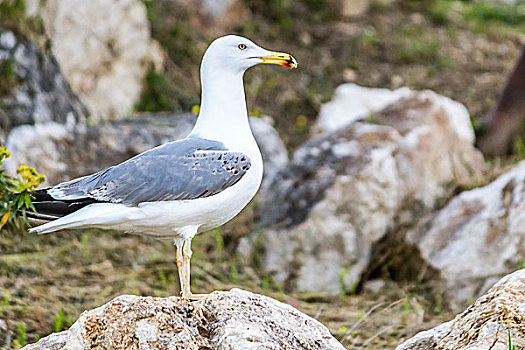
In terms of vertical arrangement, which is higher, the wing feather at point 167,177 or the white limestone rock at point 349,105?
the wing feather at point 167,177

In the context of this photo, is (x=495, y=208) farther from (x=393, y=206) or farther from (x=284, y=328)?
(x=284, y=328)

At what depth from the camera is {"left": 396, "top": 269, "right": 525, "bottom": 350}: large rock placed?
2.54 m

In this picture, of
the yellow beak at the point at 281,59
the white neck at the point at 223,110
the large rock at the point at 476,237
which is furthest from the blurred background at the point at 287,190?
the yellow beak at the point at 281,59

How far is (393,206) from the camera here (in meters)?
5.22

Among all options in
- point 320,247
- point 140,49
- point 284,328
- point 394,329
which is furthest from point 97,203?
point 140,49

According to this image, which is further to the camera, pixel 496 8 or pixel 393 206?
pixel 496 8

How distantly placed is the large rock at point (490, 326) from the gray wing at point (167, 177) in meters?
1.02

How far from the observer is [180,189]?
310cm

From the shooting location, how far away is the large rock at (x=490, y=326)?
2537 millimetres

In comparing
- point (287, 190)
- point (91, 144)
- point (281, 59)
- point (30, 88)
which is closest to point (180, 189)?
point (281, 59)

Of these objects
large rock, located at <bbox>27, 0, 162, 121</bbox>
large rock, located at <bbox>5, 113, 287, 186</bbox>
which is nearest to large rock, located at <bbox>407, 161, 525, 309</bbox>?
large rock, located at <bbox>5, 113, 287, 186</bbox>

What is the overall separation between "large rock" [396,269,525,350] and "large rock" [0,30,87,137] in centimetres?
388

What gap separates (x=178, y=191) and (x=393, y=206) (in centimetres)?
248

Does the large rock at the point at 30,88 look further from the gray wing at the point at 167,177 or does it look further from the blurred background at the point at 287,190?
the gray wing at the point at 167,177
